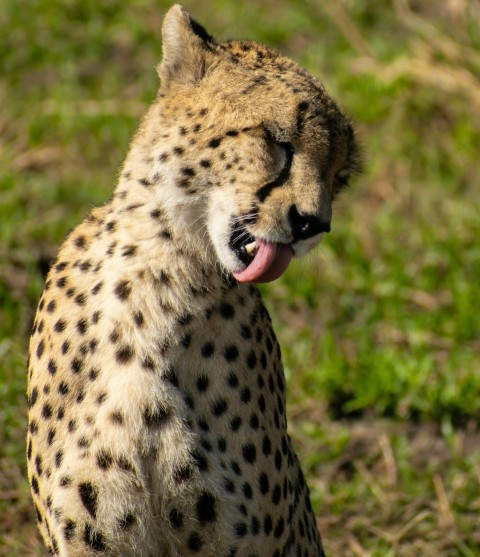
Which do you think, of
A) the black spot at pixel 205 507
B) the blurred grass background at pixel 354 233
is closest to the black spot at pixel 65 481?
the black spot at pixel 205 507

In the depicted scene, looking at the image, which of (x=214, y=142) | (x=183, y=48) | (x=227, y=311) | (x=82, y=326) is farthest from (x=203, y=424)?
(x=183, y=48)

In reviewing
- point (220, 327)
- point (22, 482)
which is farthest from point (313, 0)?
point (220, 327)

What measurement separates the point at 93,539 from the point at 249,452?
461 mm

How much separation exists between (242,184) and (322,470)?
198cm

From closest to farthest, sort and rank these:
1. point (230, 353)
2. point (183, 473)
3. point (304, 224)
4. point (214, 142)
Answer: point (304, 224) < point (214, 142) < point (183, 473) < point (230, 353)

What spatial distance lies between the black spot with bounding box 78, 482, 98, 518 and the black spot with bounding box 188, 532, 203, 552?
0.26 metres

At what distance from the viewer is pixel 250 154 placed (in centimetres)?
292

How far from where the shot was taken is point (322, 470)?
15.1ft

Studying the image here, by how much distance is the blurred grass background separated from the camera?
4.48 m

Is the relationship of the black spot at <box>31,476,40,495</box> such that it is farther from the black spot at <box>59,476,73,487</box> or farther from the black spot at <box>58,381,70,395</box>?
the black spot at <box>58,381,70,395</box>

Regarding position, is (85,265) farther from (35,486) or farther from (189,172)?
(35,486)

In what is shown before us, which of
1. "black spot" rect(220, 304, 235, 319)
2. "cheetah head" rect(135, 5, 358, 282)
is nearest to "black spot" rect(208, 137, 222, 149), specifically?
"cheetah head" rect(135, 5, 358, 282)

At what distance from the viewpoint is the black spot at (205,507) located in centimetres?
310

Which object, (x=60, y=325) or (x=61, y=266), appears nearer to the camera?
(x=60, y=325)
